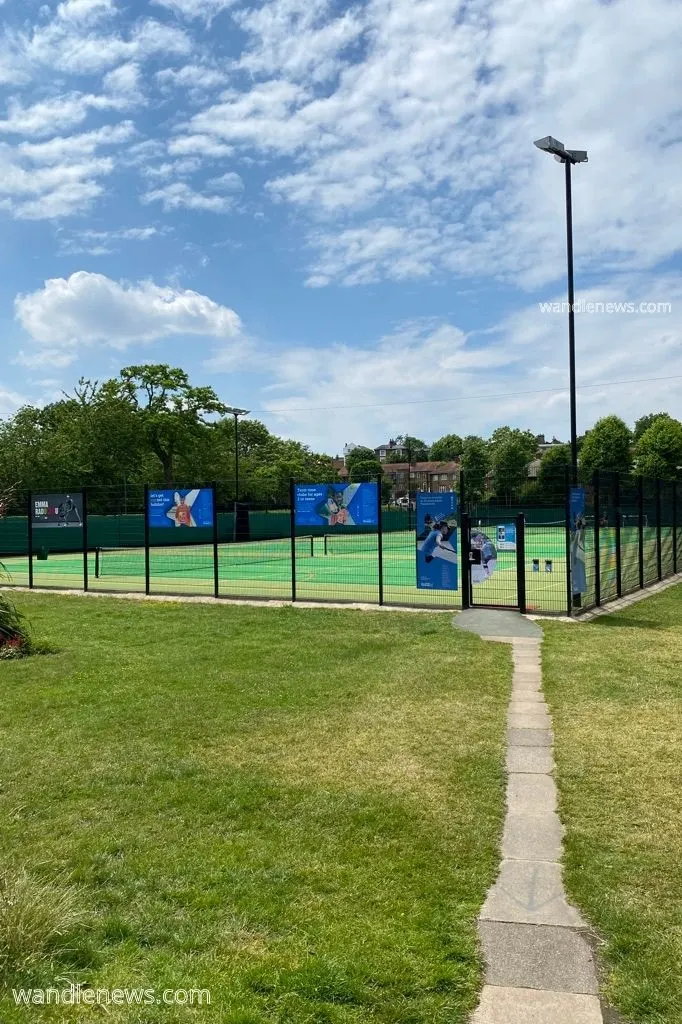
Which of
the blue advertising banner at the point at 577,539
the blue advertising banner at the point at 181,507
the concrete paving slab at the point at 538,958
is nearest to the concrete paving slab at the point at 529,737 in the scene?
the concrete paving slab at the point at 538,958

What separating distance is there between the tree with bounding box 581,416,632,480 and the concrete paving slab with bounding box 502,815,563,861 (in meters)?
74.2

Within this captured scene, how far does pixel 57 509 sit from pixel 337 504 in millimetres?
8705

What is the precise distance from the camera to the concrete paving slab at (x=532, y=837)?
4.04 meters

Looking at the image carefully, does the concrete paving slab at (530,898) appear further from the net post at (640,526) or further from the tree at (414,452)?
the tree at (414,452)

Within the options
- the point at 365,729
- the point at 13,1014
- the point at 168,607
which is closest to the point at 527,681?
the point at 365,729

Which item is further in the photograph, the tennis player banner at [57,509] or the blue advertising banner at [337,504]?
the tennis player banner at [57,509]

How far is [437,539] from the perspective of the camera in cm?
1366

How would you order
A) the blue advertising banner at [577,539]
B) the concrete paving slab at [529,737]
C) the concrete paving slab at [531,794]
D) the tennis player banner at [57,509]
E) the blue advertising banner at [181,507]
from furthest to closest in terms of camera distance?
the tennis player banner at [57,509]
the blue advertising banner at [181,507]
the blue advertising banner at [577,539]
the concrete paving slab at [529,737]
the concrete paving slab at [531,794]

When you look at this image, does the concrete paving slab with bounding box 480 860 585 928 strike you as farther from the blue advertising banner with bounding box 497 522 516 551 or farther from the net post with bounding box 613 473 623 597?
the net post with bounding box 613 473 623 597

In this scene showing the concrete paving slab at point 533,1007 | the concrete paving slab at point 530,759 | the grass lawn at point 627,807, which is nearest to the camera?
the concrete paving slab at point 533,1007

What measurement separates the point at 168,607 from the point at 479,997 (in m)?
12.2

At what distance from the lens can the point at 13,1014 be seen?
263cm

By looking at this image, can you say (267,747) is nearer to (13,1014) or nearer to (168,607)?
(13,1014)

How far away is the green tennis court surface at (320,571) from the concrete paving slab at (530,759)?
7680 millimetres
